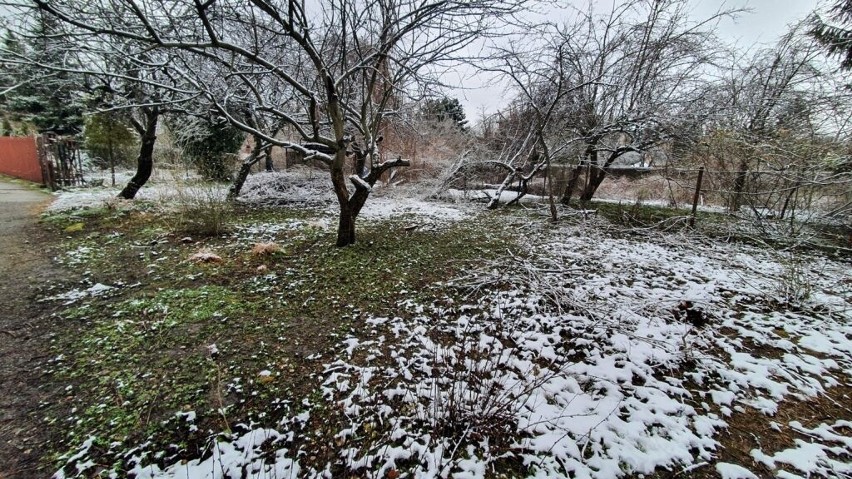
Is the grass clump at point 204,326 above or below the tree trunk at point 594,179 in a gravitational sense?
below

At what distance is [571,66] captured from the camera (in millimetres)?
6316

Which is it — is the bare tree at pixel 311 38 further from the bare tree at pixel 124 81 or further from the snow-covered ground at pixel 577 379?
the snow-covered ground at pixel 577 379

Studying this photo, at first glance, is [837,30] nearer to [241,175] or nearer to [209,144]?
[241,175]

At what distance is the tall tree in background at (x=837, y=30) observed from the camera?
5.50m

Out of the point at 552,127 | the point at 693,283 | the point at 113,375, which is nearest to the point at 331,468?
the point at 113,375

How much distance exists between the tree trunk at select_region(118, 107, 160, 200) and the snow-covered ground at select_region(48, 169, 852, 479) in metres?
6.95

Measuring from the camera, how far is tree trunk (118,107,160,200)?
6.28 meters

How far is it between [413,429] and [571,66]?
7.17 meters

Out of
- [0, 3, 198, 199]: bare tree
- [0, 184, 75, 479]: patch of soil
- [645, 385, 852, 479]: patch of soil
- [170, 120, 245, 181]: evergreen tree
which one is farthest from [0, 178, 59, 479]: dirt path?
[170, 120, 245, 181]: evergreen tree

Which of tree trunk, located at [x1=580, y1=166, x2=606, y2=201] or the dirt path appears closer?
the dirt path

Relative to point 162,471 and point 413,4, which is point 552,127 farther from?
point 162,471

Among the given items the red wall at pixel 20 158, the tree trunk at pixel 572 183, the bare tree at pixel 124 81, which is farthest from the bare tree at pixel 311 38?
the red wall at pixel 20 158

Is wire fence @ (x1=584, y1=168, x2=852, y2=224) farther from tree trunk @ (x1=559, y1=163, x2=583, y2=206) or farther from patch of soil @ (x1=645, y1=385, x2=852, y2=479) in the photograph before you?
patch of soil @ (x1=645, y1=385, x2=852, y2=479)

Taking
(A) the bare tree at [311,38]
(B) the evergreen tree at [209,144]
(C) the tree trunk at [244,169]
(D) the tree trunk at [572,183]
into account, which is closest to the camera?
(A) the bare tree at [311,38]
